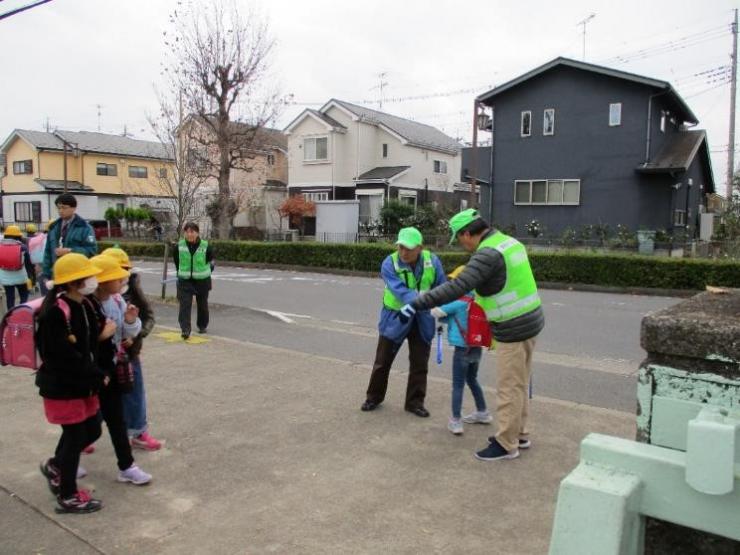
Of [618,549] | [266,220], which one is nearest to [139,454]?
[618,549]

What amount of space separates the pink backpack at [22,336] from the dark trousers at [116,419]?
1.42 ft

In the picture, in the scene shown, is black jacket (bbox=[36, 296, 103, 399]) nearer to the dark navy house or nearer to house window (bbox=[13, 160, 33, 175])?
the dark navy house

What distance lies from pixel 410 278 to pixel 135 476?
2.59 m

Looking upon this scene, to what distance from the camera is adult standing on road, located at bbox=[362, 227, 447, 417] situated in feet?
17.2

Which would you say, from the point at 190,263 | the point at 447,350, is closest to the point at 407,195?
the point at 190,263

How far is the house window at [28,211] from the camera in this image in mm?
45463

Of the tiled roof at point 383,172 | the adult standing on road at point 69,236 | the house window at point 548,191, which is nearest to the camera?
the adult standing on road at point 69,236

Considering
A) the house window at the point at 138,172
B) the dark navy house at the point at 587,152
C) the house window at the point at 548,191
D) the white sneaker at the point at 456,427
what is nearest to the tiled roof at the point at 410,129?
the dark navy house at the point at 587,152

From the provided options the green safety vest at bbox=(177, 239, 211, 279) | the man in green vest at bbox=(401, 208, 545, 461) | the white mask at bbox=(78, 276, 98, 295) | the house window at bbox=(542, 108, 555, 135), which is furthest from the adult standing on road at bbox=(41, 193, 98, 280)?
the house window at bbox=(542, 108, 555, 135)

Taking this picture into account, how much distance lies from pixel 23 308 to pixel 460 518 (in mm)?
2861

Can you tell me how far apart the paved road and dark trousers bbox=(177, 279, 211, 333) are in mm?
550

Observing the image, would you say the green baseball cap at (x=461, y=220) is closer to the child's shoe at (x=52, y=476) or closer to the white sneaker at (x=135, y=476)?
the white sneaker at (x=135, y=476)

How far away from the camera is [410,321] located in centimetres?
522

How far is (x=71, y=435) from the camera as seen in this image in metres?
3.62
